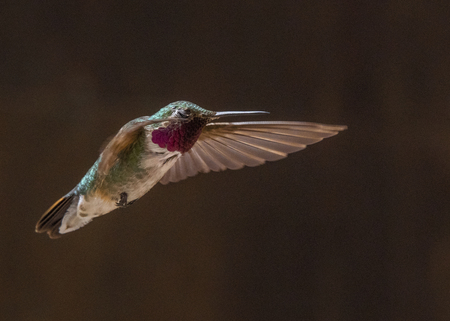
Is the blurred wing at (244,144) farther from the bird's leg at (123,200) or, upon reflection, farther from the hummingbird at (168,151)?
the bird's leg at (123,200)

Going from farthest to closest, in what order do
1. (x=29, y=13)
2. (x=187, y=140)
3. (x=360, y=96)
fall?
(x=360, y=96)
(x=29, y=13)
(x=187, y=140)

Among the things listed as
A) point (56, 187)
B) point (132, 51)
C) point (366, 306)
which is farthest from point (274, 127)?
point (366, 306)

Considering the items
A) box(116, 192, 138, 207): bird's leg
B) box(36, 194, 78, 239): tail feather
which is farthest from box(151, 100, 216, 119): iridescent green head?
box(36, 194, 78, 239): tail feather

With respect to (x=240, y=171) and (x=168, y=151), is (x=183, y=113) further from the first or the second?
(x=240, y=171)

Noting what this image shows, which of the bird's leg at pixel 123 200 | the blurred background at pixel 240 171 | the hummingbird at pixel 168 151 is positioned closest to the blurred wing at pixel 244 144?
the hummingbird at pixel 168 151

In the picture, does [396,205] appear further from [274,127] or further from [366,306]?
[274,127]
